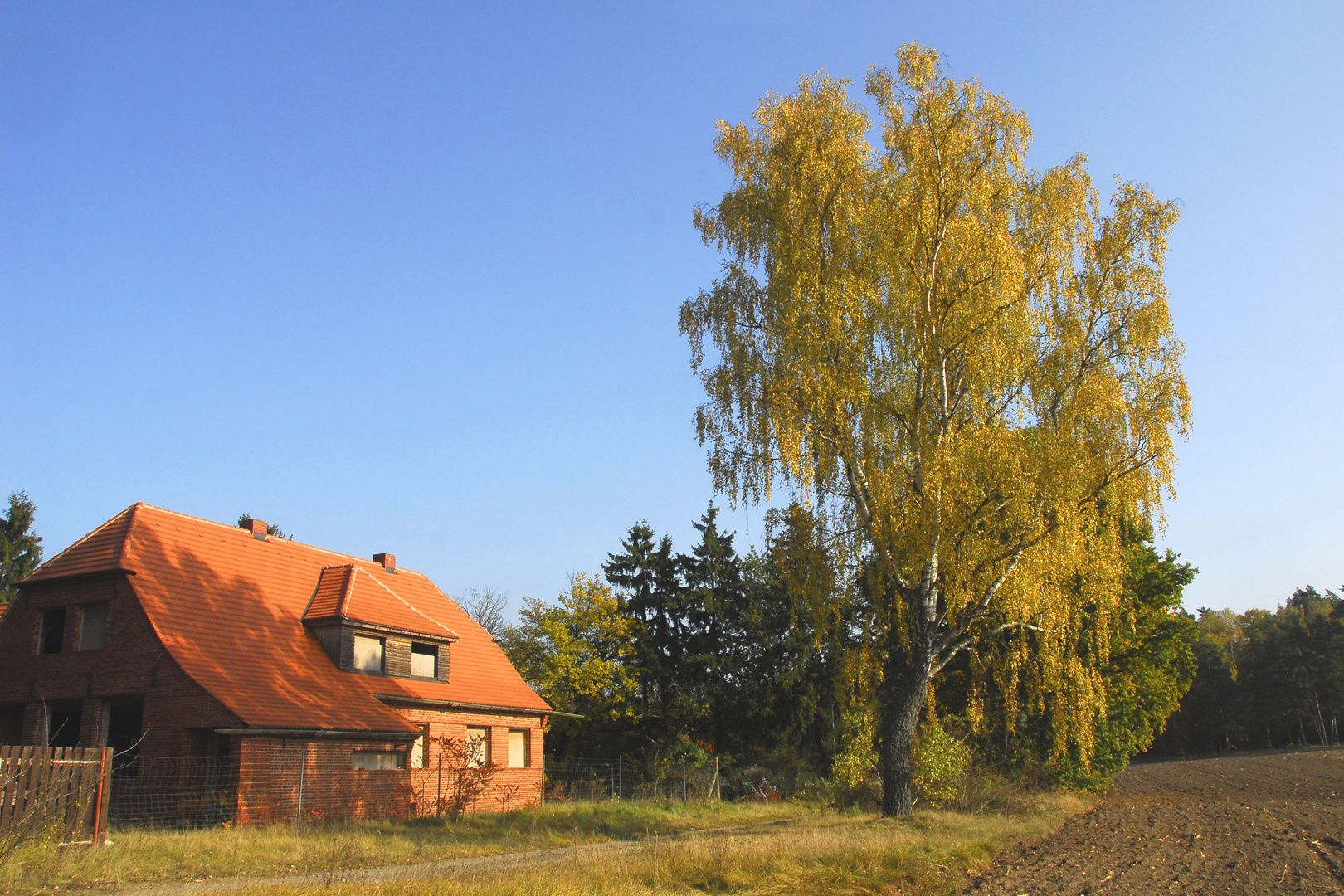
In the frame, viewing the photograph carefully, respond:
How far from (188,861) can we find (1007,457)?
43.6 ft

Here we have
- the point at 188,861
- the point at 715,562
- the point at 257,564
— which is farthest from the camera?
the point at 715,562

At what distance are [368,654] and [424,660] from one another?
2.06 metres

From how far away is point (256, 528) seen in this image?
25.6m

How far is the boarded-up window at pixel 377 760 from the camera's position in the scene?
816 inches

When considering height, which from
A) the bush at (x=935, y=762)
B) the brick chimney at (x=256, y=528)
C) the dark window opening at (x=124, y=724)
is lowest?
the bush at (x=935, y=762)

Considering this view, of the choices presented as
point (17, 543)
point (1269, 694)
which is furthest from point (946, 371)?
point (1269, 694)

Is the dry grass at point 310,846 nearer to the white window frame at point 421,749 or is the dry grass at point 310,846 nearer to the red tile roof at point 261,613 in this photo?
the white window frame at point 421,749

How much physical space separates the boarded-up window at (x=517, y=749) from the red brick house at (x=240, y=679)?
0.36 metres

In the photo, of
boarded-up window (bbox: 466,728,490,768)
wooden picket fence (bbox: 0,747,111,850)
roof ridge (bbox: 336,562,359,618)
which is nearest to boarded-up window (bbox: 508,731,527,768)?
A: boarded-up window (bbox: 466,728,490,768)

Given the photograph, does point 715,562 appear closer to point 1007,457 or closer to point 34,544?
point 1007,457

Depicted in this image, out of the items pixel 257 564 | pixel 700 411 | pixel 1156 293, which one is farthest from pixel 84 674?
pixel 1156 293

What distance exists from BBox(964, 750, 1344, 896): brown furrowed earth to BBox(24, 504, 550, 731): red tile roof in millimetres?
14353

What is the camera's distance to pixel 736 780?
31.5 metres

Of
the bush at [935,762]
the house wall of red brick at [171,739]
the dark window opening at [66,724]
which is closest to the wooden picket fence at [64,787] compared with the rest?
the house wall of red brick at [171,739]
